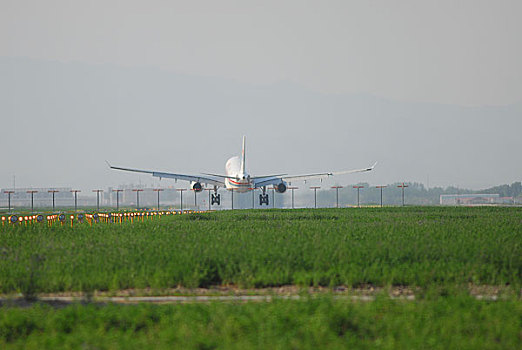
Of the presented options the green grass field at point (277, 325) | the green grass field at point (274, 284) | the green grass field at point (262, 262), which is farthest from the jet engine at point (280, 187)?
the green grass field at point (277, 325)

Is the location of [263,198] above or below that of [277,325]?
above

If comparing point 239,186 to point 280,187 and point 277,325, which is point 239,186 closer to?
point 280,187

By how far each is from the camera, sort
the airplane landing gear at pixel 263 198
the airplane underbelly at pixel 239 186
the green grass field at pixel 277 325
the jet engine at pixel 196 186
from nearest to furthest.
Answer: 1. the green grass field at pixel 277 325
2. the jet engine at pixel 196 186
3. the airplane underbelly at pixel 239 186
4. the airplane landing gear at pixel 263 198

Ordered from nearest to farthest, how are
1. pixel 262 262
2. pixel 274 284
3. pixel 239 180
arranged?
pixel 274 284, pixel 262 262, pixel 239 180

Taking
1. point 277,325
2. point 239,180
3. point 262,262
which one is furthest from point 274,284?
Result: point 239,180

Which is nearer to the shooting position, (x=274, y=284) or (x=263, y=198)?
(x=274, y=284)

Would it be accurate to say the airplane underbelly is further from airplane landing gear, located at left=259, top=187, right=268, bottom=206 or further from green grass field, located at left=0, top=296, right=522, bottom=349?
green grass field, located at left=0, top=296, right=522, bottom=349

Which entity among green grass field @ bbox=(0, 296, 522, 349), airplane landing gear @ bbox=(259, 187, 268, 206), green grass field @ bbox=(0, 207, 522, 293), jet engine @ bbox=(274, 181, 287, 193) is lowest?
green grass field @ bbox=(0, 296, 522, 349)

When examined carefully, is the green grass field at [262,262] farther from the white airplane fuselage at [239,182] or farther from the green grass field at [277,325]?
the white airplane fuselage at [239,182]

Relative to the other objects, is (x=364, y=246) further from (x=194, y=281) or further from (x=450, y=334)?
(x=450, y=334)

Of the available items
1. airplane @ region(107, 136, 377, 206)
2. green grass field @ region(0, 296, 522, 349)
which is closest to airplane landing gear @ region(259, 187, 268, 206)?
airplane @ region(107, 136, 377, 206)

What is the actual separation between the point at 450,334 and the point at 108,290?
8.88 meters

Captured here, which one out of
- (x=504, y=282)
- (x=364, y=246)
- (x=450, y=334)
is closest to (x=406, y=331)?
(x=450, y=334)

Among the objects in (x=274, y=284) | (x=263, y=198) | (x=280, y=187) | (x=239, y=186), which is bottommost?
(x=274, y=284)
